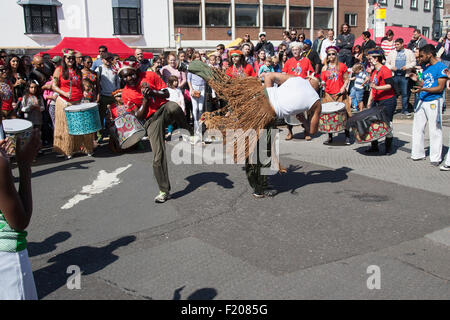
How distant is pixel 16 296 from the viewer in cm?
246

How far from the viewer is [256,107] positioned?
233 inches

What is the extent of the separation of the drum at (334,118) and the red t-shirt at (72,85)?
16.5ft

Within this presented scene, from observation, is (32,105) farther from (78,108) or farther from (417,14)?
(417,14)

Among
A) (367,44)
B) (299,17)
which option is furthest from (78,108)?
(299,17)

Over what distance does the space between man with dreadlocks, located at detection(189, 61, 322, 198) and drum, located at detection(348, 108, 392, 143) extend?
8.23 ft

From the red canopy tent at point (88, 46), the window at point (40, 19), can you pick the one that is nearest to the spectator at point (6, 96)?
the red canopy tent at point (88, 46)

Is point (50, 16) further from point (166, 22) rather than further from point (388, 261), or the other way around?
point (388, 261)

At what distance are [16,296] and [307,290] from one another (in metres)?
2.31

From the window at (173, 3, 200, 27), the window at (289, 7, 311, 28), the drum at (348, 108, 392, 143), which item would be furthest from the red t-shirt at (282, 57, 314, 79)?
the window at (289, 7, 311, 28)

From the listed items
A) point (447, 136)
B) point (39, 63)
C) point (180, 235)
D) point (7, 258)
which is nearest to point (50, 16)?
point (39, 63)

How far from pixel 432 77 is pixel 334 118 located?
Answer: 75.4 inches

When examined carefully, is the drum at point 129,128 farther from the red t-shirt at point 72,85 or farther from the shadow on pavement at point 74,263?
the red t-shirt at point 72,85

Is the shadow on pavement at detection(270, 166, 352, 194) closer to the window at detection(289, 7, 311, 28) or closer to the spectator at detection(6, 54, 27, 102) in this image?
the spectator at detection(6, 54, 27, 102)

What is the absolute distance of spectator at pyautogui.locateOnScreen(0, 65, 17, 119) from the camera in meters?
9.21
